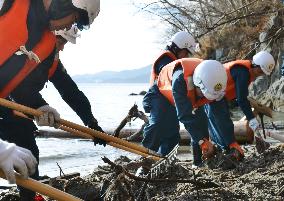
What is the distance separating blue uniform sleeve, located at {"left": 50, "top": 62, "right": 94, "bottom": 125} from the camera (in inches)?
188

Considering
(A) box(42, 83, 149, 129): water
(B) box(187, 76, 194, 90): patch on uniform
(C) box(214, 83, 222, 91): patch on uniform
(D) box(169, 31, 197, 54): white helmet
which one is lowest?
(A) box(42, 83, 149, 129): water

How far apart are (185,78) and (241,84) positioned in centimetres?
111

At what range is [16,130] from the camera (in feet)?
13.8

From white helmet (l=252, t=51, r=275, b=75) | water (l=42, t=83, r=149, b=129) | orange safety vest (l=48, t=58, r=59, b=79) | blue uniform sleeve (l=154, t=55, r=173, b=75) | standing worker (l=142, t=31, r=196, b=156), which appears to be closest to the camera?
orange safety vest (l=48, t=58, r=59, b=79)

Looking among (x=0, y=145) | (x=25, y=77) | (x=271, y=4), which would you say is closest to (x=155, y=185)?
(x=25, y=77)

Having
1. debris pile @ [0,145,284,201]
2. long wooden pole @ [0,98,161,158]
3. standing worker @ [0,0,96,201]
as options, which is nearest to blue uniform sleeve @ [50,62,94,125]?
long wooden pole @ [0,98,161,158]

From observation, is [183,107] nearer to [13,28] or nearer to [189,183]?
[189,183]

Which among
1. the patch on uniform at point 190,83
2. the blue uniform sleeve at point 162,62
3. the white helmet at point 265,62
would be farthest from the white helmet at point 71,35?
the white helmet at point 265,62

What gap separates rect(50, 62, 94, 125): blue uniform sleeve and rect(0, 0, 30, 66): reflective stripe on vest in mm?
1019

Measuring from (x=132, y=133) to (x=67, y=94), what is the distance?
6307 millimetres

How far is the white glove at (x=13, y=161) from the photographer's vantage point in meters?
2.25

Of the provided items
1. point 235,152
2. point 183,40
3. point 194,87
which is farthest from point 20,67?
point 183,40

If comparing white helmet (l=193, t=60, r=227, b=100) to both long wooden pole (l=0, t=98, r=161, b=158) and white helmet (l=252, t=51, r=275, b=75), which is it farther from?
white helmet (l=252, t=51, r=275, b=75)

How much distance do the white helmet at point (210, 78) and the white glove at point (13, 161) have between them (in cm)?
365
